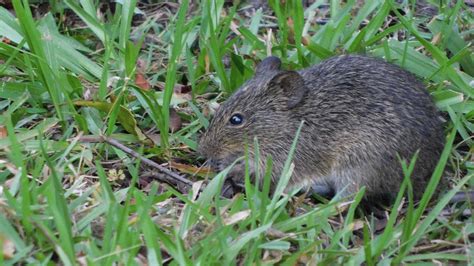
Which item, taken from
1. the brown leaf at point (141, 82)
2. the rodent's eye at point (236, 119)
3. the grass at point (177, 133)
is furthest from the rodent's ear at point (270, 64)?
the brown leaf at point (141, 82)

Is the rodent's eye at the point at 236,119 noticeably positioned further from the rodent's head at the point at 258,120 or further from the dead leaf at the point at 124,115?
the dead leaf at the point at 124,115

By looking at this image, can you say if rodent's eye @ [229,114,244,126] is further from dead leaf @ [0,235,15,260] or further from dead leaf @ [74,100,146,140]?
dead leaf @ [0,235,15,260]

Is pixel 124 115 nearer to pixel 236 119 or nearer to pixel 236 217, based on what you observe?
pixel 236 119

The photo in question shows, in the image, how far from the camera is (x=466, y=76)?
640 centimetres

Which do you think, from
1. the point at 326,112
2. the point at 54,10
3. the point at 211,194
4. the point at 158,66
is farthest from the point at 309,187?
the point at 54,10

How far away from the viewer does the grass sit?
4.42 m

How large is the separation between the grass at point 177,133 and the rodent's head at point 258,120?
26cm

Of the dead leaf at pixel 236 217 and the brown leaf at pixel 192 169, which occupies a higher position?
the dead leaf at pixel 236 217

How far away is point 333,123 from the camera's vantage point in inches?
231

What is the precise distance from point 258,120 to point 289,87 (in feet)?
0.98

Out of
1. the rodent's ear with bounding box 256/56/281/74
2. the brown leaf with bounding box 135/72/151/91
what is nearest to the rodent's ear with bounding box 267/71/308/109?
the rodent's ear with bounding box 256/56/281/74

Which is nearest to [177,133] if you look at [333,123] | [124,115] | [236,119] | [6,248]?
[124,115]

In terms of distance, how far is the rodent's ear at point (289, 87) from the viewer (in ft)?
19.0

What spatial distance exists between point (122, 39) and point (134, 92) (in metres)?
0.60
